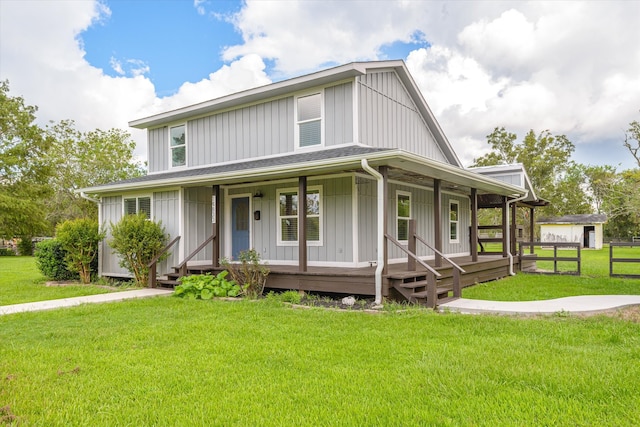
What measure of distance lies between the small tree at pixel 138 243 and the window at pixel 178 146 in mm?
2709

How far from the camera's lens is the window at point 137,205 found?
12031 mm

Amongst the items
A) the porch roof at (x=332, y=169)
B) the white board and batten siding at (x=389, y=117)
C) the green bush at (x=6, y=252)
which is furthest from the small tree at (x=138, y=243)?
the green bush at (x=6, y=252)

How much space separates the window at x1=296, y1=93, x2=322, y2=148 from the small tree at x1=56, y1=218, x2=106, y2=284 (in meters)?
6.24

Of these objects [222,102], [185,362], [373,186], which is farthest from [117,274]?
[185,362]

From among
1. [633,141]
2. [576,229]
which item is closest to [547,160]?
[633,141]

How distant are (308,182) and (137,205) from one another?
17.3 feet

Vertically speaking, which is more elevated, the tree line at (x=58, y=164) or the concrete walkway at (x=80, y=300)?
the tree line at (x=58, y=164)

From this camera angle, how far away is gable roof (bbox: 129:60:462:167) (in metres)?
9.98

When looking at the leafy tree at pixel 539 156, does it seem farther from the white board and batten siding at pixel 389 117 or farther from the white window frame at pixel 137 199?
Answer: the white window frame at pixel 137 199

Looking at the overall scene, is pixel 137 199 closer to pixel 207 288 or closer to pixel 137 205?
pixel 137 205

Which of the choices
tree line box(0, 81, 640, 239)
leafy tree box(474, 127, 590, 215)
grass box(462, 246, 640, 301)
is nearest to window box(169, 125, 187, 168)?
grass box(462, 246, 640, 301)

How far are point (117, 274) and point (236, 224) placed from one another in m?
3.85

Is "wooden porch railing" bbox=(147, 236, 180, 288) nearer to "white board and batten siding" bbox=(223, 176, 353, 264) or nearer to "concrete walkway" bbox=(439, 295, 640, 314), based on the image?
"white board and batten siding" bbox=(223, 176, 353, 264)

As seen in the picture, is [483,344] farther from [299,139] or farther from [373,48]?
[373,48]
